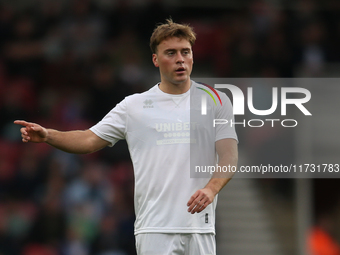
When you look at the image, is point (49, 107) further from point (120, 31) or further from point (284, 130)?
point (284, 130)

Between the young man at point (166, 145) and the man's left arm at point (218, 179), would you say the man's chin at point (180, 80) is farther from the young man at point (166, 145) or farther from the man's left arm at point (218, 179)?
the man's left arm at point (218, 179)

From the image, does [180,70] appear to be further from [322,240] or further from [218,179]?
[322,240]

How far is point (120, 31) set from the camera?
10.9 metres

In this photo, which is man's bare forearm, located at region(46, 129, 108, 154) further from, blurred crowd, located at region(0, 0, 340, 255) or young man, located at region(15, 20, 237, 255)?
blurred crowd, located at region(0, 0, 340, 255)

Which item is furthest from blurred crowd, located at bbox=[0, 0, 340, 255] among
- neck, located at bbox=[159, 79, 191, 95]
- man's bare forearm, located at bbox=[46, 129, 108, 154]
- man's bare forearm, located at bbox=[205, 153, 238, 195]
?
man's bare forearm, located at bbox=[205, 153, 238, 195]

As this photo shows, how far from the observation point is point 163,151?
4336 millimetres

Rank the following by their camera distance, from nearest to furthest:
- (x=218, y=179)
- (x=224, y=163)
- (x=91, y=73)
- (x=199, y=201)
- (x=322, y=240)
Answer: (x=199, y=201)
(x=218, y=179)
(x=224, y=163)
(x=322, y=240)
(x=91, y=73)

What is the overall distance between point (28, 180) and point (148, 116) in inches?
186

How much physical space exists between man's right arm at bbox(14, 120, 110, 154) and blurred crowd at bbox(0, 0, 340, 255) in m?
3.73

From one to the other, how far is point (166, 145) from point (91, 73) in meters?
6.03

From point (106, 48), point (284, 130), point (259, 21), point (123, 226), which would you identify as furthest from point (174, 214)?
point (259, 21)

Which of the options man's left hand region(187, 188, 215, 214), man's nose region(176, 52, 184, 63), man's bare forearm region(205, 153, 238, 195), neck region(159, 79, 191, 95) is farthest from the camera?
neck region(159, 79, 191, 95)

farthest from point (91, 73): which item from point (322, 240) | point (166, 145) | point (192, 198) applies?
point (192, 198)

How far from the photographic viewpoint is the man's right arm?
14.2ft
